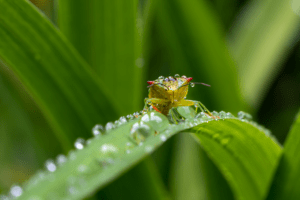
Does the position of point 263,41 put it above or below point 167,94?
above

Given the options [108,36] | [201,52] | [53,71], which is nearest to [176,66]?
[201,52]

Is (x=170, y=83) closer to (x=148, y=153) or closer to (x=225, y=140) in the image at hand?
(x=225, y=140)

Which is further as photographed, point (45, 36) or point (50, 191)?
point (45, 36)

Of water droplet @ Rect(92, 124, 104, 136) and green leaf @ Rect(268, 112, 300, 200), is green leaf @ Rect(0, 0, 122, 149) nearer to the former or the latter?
water droplet @ Rect(92, 124, 104, 136)

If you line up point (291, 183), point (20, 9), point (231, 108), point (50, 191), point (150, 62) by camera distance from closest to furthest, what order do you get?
point (50, 191), point (291, 183), point (20, 9), point (231, 108), point (150, 62)

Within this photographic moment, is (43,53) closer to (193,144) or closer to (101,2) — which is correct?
(101,2)

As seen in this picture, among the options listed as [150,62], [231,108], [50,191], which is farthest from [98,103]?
[150,62]
